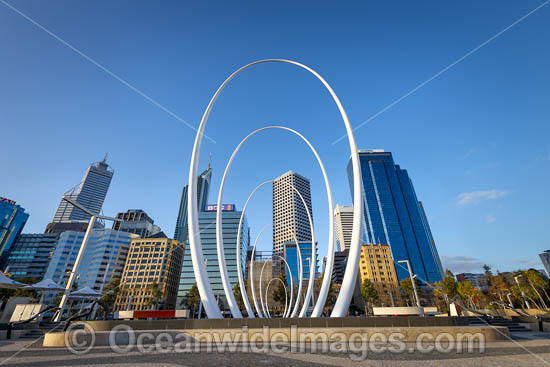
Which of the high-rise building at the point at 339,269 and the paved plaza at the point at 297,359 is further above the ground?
the high-rise building at the point at 339,269

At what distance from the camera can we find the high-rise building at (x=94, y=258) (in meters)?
99.4

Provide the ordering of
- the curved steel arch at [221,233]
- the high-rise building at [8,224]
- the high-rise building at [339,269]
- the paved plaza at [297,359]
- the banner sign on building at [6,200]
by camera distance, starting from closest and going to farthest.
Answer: the paved plaza at [297,359] → the curved steel arch at [221,233] → the banner sign on building at [6,200] → the high-rise building at [8,224] → the high-rise building at [339,269]

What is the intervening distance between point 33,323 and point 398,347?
77.2ft

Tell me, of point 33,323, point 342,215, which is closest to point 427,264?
point 342,215

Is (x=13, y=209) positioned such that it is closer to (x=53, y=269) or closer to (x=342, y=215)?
(x=53, y=269)

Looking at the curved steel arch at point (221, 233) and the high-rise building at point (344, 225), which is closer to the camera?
the curved steel arch at point (221, 233)

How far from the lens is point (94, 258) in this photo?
102 metres

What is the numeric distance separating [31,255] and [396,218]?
190 meters

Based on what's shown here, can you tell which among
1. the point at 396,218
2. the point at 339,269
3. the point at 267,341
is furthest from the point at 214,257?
the point at 396,218

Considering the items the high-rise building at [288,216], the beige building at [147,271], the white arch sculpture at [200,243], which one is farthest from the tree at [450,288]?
the high-rise building at [288,216]

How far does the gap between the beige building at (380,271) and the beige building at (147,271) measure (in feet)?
256

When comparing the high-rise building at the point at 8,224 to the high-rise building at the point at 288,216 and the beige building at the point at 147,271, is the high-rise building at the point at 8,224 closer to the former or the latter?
the beige building at the point at 147,271

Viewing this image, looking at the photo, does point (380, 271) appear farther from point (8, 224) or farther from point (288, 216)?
point (8, 224)

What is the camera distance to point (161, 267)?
98.8m
